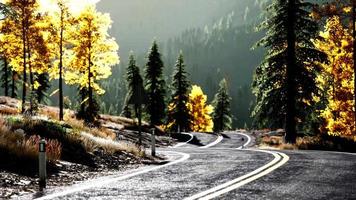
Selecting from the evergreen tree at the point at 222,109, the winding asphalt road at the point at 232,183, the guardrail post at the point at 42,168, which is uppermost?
the evergreen tree at the point at 222,109

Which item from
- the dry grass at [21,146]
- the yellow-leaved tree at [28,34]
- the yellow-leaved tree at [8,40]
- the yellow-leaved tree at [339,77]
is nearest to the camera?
the dry grass at [21,146]

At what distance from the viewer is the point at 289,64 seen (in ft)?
89.6

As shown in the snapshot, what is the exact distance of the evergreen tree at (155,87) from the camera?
59.2m

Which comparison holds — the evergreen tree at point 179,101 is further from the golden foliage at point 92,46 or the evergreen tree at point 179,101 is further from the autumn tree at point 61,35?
the autumn tree at point 61,35

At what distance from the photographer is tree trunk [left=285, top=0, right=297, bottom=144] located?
2731 cm

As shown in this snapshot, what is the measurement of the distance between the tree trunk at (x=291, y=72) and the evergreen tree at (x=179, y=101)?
32.9 m

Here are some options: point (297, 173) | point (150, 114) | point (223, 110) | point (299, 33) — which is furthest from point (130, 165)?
point (223, 110)

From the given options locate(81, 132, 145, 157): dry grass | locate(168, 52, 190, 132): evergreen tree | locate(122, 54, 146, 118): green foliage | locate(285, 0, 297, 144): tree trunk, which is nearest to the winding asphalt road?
locate(81, 132, 145, 157): dry grass

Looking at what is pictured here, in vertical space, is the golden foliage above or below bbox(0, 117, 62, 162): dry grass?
above

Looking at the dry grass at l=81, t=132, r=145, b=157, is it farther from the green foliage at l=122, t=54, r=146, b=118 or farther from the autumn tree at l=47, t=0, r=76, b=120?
the autumn tree at l=47, t=0, r=76, b=120

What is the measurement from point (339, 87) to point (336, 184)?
80.0 feet

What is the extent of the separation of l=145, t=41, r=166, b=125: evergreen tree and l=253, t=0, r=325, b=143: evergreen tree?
102 ft

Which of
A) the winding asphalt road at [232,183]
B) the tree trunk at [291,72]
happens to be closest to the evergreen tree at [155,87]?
the tree trunk at [291,72]

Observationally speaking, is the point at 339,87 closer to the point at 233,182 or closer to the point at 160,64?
the point at 233,182
